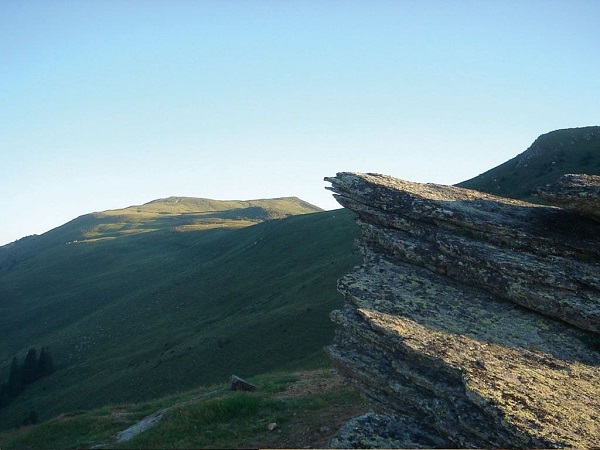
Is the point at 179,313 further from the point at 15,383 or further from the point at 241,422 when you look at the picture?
the point at 241,422

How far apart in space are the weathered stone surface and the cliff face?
0.70ft

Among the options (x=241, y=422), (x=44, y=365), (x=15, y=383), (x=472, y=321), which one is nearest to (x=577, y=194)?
(x=472, y=321)

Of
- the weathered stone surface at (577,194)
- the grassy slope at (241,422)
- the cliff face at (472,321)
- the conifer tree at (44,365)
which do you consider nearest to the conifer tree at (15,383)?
the conifer tree at (44,365)

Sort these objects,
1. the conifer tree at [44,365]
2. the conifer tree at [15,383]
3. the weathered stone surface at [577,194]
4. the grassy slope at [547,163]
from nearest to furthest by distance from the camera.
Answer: the weathered stone surface at [577,194] < the grassy slope at [547,163] < the conifer tree at [15,383] < the conifer tree at [44,365]

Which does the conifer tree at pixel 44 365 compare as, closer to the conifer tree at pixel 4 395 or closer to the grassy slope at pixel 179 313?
the grassy slope at pixel 179 313

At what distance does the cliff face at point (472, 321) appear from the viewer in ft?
36.8

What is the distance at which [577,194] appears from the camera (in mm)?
14531

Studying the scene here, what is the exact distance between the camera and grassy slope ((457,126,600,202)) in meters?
62.8

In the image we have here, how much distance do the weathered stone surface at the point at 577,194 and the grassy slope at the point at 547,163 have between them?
43.4 meters

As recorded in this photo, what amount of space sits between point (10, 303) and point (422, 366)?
14517cm

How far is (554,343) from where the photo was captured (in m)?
13.3

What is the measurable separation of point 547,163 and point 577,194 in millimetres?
60277

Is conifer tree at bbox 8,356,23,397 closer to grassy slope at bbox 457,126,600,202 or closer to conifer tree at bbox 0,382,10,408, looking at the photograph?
conifer tree at bbox 0,382,10,408

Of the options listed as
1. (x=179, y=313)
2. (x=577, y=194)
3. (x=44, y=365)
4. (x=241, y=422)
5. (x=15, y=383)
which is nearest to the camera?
(x=577, y=194)
